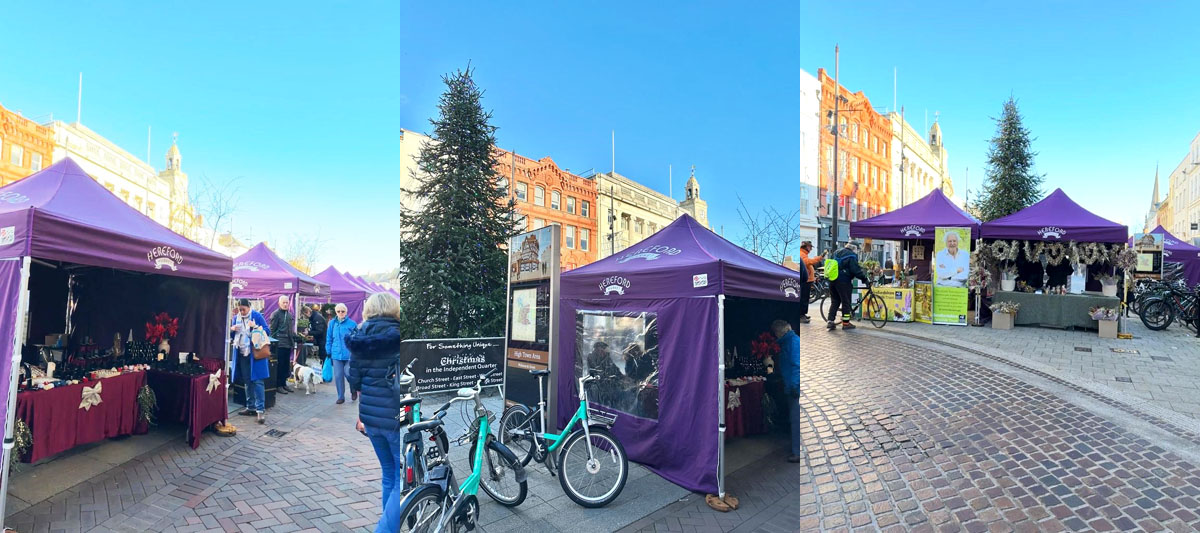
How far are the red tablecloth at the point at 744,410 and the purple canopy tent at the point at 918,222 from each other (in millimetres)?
8718

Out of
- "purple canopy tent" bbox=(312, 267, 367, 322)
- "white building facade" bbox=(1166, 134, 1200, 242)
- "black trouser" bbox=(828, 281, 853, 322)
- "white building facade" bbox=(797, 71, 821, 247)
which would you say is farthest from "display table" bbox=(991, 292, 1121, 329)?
"white building facade" bbox=(1166, 134, 1200, 242)

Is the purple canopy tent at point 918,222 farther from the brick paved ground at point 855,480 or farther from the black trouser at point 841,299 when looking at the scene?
the brick paved ground at point 855,480

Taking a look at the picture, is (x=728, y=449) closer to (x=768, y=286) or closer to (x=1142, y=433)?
(x=768, y=286)

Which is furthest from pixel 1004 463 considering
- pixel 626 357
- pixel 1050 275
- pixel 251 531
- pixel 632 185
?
pixel 632 185

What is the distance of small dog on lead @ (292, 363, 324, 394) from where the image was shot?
10.6 meters

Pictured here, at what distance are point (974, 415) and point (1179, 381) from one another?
12.5ft

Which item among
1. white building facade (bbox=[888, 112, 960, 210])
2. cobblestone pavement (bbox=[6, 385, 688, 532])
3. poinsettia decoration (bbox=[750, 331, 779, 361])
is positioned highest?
white building facade (bbox=[888, 112, 960, 210])

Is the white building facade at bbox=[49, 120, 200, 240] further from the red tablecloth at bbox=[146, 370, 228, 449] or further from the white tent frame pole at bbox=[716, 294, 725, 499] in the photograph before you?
the white tent frame pole at bbox=[716, 294, 725, 499]

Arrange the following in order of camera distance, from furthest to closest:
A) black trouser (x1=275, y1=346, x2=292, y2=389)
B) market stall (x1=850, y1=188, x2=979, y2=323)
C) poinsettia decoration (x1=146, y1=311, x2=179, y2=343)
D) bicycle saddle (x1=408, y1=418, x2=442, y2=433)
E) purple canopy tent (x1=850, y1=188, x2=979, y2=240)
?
purple canopy tent (x1=850, y1=188, x2=979, y2=240) < market stall (x1=850, y1=188, x2=979, y2=323) < black trouser (x1=275, y1=346, x2=292, y2=389) < poinsettia decoration (x1=146, y1=311, x2=179, y2=343) < bicycle saddle (x1=408, y1=418, x2=442, y2=433)

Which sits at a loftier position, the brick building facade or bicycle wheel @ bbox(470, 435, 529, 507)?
the brick building facade

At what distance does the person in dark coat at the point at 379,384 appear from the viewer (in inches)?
168

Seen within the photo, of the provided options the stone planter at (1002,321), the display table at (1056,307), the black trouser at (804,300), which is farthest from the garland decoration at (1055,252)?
the black trouser at (804,300)

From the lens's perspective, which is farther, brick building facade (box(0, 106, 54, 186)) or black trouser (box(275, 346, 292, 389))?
brick building facade (box(0, 106, 54, 186))

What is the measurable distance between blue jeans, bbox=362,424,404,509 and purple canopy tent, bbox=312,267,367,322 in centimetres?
1636
